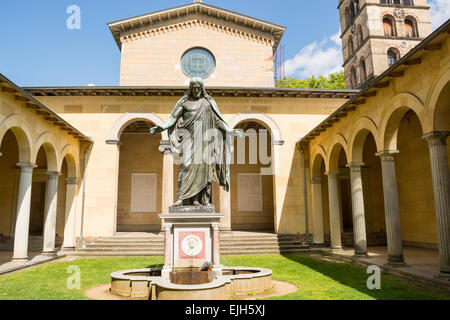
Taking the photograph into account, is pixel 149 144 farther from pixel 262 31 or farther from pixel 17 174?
pixel 262 31

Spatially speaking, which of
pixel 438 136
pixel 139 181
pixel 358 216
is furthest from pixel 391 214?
pixel 139 181

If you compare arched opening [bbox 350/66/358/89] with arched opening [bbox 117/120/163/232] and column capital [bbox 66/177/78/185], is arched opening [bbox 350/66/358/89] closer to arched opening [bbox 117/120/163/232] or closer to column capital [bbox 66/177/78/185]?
arched opening [bbox 117/120/163/232]

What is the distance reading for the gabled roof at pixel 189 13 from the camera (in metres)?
19.9

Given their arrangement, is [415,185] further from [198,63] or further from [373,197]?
[198,63]

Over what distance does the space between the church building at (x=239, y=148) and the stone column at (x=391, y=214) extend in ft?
0.14

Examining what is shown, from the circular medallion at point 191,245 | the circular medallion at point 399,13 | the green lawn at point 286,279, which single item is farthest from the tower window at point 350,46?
the circular medallion at point 191,245

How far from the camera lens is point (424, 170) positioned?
1427 cm

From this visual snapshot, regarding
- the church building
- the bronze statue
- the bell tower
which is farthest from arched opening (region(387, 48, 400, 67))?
the bronze statue

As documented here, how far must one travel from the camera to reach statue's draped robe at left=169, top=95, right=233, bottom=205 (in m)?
7.43

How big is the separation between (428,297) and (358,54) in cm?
3423

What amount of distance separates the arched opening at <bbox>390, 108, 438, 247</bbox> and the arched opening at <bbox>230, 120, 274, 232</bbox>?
24.7 ft

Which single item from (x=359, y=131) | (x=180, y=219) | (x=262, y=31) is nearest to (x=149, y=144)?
(x=262, y=31)

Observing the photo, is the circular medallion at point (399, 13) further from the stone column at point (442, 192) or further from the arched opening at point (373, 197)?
the stone column at point (442, 192)

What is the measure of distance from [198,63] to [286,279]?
15071mm
